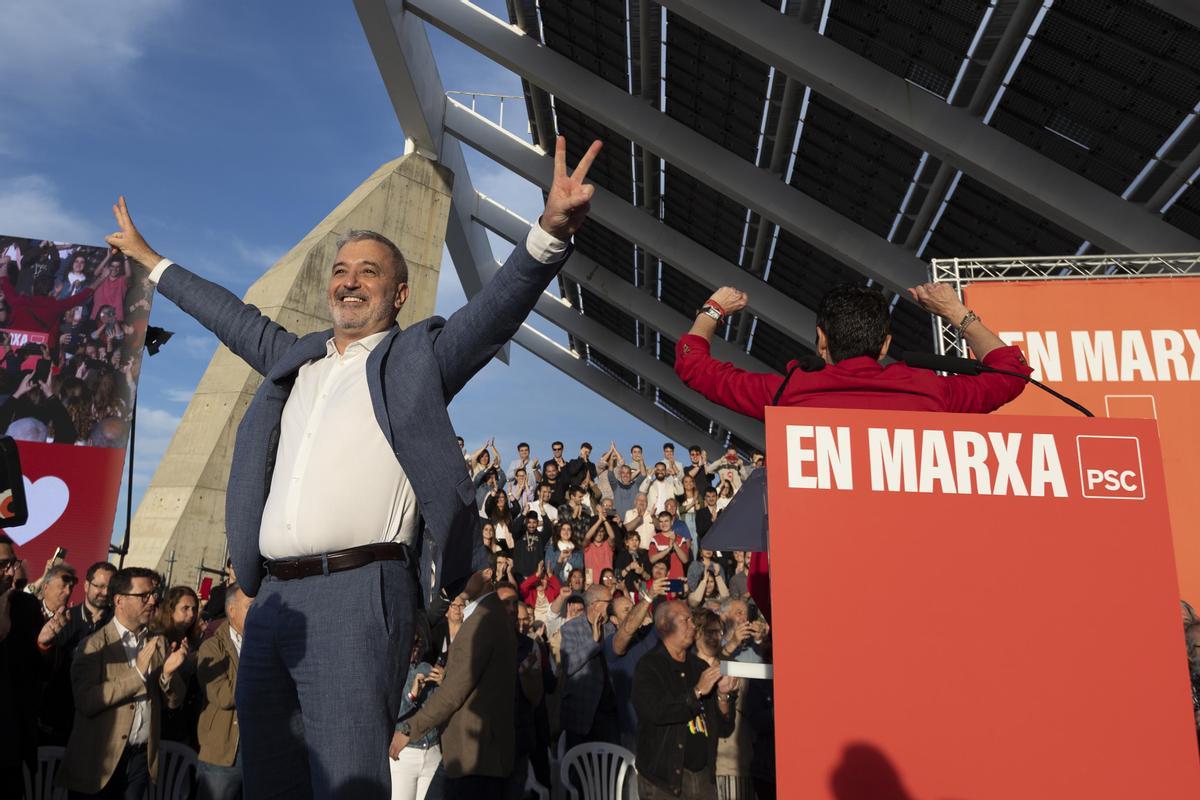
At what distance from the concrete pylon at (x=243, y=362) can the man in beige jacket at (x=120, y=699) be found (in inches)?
285

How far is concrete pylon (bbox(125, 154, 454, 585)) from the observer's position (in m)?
11.9

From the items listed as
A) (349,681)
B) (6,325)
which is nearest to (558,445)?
(6,325)

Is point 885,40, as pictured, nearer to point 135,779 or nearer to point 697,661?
point 697,661

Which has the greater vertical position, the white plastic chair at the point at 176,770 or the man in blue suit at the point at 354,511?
the man in blue suit at the point at 354,511

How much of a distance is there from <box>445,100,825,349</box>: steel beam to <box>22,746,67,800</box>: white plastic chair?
1421 centimetres

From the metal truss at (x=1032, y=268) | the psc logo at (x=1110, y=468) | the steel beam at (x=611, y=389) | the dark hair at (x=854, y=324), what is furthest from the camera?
the steel beam at (x=611, y=389)

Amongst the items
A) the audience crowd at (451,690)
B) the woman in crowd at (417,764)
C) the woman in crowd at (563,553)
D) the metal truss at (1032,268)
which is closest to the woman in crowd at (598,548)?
the woman in crowd at (563,553)

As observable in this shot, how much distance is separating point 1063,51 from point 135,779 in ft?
35.4

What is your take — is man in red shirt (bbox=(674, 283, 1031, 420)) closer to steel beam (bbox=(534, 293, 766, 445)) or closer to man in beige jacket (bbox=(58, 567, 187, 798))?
man in beige jacket (bbox=(58, 567, 187, 798))

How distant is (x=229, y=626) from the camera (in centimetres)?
529

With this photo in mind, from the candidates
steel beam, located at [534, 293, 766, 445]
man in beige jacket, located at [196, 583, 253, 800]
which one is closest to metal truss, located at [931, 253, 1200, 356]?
man in beige jacket, located at [196, 583, 253, 800]

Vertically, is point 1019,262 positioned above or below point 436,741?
above

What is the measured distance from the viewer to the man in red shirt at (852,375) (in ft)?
7.86

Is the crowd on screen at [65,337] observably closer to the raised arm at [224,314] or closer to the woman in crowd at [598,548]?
the raised arm at [224,314]
